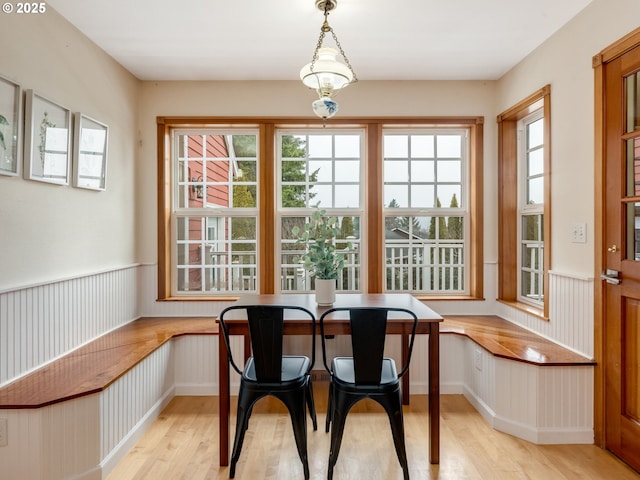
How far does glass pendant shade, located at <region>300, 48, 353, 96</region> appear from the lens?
83.0 inches

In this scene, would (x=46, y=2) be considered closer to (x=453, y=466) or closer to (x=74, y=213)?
(x=74, y=213)

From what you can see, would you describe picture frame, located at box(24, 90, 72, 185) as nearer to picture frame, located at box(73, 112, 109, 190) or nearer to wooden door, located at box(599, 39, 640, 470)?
picture frame, located at box(73, 112, 109, 190)

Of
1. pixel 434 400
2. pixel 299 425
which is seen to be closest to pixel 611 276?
pixel 434 400

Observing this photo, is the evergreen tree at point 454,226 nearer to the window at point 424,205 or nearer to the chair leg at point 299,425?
the window at point 424,205

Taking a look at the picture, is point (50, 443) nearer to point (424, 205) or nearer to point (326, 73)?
point (326, 73)

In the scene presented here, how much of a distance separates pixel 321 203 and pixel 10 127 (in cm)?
230

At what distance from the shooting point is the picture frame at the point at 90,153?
2.65 m

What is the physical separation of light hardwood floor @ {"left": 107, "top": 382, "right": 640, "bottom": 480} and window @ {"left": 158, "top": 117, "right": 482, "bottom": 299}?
1266 mm

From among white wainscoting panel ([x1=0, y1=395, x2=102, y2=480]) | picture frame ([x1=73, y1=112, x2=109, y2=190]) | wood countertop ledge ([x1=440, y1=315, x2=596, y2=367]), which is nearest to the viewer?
white wainscoting panel ([x1=0, y1=395, x2=102, y2=480])

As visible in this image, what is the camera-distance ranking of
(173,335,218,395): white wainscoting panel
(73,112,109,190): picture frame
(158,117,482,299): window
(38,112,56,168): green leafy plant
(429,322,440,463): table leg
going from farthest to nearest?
1. (158,117,482,299): window
2. (173,335,218,395): white wainscoting panel
3. (73,112,109,190): picture frame
4. (38,112,56,168): green leafy plant
5. (429,322,440,463): table leg

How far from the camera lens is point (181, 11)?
2486 millimetres

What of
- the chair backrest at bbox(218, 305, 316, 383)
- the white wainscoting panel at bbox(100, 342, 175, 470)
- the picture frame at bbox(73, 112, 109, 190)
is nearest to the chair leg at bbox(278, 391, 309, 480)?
the chair backrest at bbox(218, 305, 316, 383)

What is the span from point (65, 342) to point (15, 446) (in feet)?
2.56

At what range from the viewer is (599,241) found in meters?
2.33
